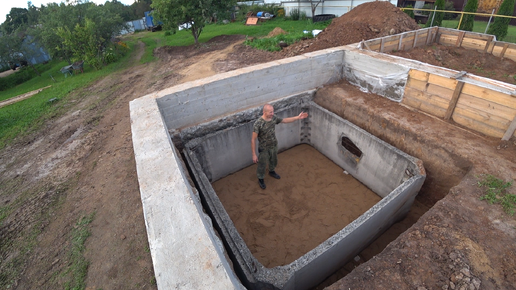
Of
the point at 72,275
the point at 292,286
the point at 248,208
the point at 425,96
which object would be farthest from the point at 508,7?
the point at 72,275

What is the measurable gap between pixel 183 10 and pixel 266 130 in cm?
1353

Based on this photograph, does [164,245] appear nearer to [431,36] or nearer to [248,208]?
[248,208]

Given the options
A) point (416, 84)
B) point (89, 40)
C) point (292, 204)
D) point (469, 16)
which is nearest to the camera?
point (416, 84)

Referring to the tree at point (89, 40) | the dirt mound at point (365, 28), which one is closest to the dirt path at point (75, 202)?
the tree at point (89, 40)

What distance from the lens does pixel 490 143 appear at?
181 inches

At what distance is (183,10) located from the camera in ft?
49.1

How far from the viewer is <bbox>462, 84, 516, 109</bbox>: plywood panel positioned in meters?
4.24

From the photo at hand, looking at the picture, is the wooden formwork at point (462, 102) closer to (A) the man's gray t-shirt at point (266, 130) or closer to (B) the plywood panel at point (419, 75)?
(B) the plywood panel at point (419, 75)

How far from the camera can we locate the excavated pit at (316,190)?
3.31m

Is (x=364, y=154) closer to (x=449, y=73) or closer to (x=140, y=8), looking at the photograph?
(x=449, y=73)

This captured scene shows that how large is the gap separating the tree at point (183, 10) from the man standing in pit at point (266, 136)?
13.4 metres

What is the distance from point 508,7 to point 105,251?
1901cm

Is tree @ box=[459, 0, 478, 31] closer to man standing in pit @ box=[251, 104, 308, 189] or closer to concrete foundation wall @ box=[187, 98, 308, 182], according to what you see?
concrete foundation wall @ box=[187, 98, 308, 182]

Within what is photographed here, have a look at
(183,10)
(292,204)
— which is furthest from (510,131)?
(183,10)
